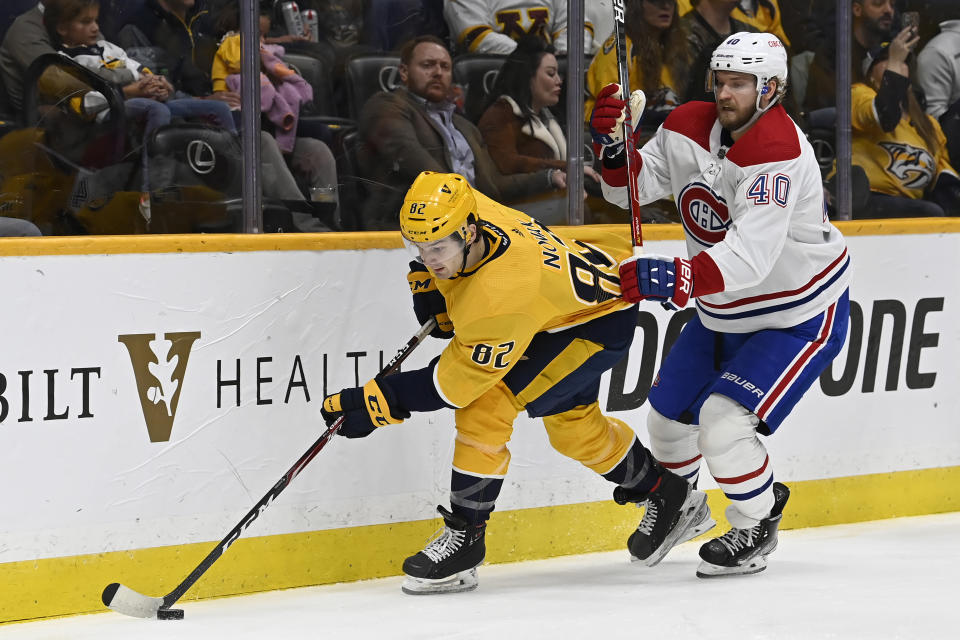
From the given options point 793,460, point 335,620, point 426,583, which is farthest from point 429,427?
point 793,460

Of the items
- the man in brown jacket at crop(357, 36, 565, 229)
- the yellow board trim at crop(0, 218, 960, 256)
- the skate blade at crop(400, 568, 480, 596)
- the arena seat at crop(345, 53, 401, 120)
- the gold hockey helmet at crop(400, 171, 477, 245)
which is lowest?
the skate blade at crop(400, 568, 480, 596)

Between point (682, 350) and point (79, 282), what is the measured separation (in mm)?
1468

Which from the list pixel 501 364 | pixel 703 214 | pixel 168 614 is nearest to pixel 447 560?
pixel 501 364

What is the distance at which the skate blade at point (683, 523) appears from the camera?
321 cm

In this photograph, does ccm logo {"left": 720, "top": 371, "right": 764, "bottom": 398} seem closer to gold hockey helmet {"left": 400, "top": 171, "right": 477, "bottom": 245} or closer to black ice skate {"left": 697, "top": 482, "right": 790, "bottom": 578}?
black ice skate {"left": 697, "top": 482, "right": 790, "bottom": 578}

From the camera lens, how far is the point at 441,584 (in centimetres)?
298

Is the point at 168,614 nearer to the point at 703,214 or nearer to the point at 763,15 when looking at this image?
the point at 703,214

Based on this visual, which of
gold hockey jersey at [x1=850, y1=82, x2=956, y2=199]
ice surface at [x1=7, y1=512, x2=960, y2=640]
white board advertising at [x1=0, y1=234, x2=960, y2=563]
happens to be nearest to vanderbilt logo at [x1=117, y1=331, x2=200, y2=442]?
white board advertising at [x1=0, y1=234, x2=960, y2=563]

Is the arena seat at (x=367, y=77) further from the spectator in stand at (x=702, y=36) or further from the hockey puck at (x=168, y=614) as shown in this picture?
the hockey puck at (x=168, y=614)

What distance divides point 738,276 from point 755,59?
510 millimetres

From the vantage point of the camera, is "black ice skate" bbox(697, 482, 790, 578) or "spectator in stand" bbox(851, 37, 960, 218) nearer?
"black ice skate" bbox(697, 482, 790, 578)

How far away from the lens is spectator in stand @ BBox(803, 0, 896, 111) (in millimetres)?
3725

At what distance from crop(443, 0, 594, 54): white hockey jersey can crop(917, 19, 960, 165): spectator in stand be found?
45.2 inches

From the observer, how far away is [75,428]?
278 cm
